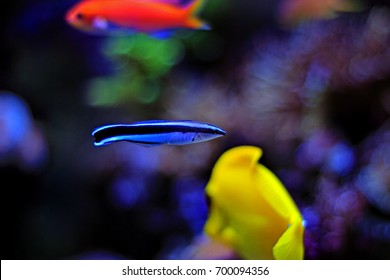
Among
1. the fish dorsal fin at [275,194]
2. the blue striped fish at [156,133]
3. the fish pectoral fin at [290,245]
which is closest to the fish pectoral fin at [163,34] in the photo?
the blue striped fish at [156,133]

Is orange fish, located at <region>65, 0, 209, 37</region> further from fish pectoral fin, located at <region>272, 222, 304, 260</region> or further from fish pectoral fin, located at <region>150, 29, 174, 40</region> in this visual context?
fish pectoral fin, located at <region>272, 222, 304, 260</region>

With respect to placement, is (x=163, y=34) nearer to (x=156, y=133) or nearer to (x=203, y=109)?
(x=203, y=109)

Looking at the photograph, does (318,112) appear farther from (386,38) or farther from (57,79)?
(57,79)
